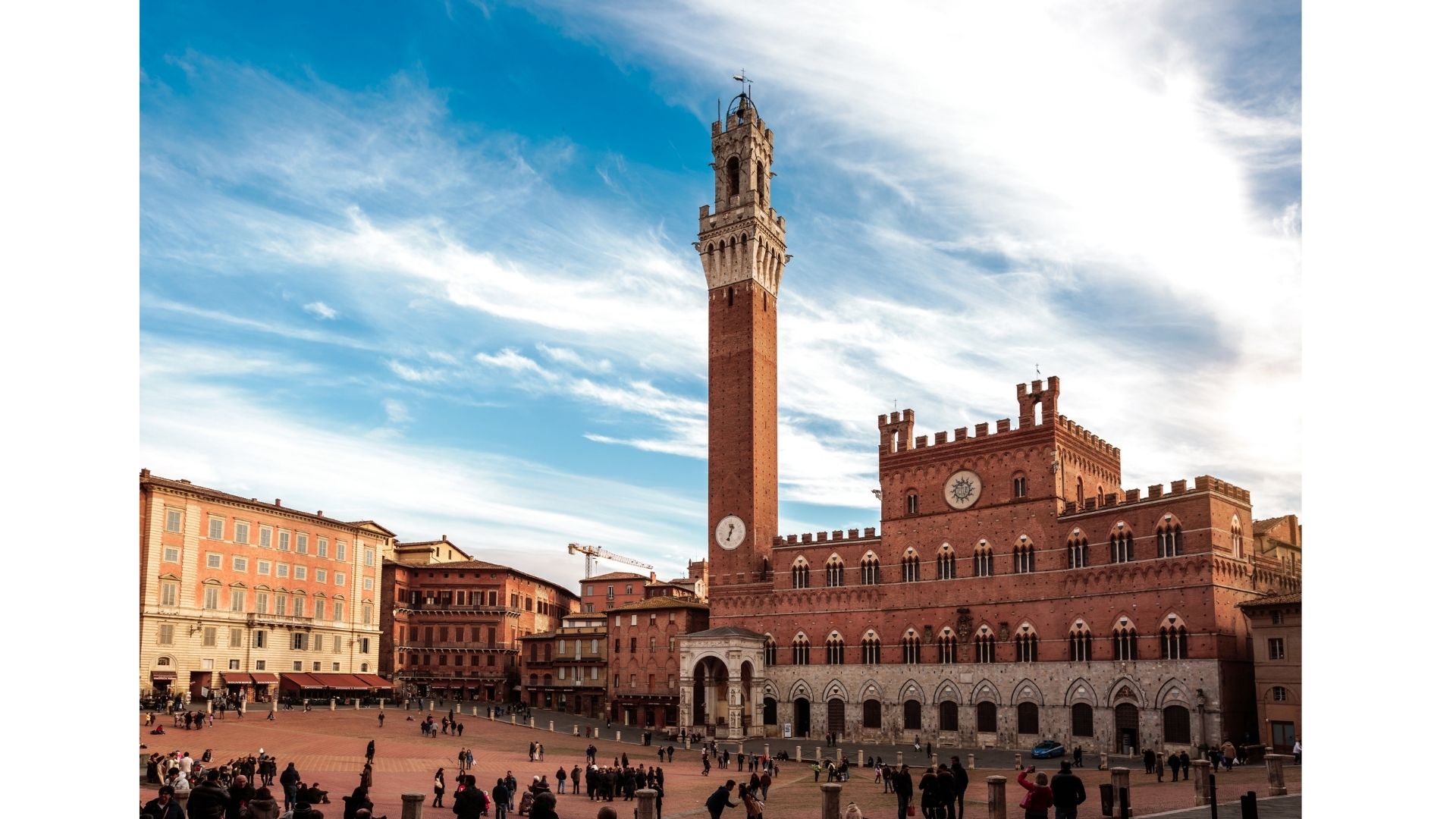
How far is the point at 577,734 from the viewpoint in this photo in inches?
2221

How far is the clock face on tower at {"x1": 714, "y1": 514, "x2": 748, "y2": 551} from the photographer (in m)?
63.9

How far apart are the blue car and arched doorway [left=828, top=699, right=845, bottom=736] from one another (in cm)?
1229

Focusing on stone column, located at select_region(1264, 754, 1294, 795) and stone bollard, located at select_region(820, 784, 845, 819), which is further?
stone column, located at select_region(1264, 754, 1294, 795)

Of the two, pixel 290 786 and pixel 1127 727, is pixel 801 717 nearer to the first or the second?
pixel 1127 727

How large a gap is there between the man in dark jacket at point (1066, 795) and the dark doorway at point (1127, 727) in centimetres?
3476

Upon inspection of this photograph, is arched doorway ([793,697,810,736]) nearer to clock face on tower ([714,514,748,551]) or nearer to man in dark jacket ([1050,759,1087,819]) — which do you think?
clock face on tower ([714,514,748,551])

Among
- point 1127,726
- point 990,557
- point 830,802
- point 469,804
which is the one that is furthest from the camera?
point 990,557

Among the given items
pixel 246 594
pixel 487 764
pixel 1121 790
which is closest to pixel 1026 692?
pixel 487 764

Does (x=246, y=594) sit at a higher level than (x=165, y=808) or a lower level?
higher

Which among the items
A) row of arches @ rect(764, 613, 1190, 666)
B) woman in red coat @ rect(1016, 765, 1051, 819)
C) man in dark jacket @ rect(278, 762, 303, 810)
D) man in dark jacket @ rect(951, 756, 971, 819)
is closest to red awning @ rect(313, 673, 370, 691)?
row of arches @ rect(764, 613, 1190, 666)

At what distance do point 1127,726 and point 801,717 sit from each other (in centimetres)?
1858

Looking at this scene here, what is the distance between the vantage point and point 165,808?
16609mm

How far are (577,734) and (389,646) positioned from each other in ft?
89.9
